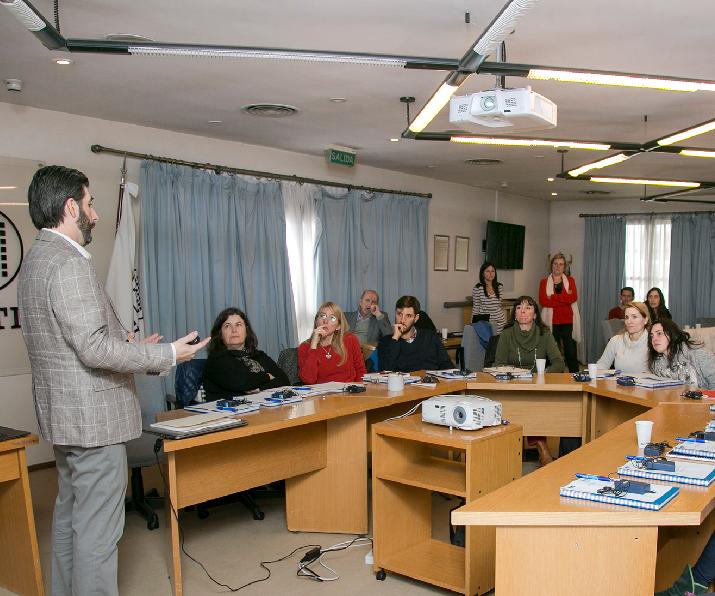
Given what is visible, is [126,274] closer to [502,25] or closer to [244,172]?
[244,172]

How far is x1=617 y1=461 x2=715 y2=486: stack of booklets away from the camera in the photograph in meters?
2.12

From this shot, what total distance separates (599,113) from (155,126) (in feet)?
10.8

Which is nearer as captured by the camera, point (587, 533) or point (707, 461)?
point (587, 533)

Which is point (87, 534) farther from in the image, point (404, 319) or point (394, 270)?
point (394, 270)

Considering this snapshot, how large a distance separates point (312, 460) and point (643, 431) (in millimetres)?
1713

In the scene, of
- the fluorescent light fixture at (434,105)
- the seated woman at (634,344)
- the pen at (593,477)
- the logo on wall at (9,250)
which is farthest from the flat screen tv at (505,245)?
the pen at (593,477)

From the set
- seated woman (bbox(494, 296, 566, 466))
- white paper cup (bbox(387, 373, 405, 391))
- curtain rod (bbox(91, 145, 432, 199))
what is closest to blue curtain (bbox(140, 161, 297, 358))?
curtain rod (bbox(91, 145, 432, 199))

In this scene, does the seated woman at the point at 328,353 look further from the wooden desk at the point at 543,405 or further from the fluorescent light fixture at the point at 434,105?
the fluorescent light fixture at the point at 434,105

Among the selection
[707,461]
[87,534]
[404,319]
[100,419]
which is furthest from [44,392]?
[404,319]

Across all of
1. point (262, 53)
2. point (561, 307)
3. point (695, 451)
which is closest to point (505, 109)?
point (262, 53)

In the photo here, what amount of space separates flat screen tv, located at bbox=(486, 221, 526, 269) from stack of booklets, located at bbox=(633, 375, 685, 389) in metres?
5.01

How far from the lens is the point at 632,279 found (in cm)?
1012

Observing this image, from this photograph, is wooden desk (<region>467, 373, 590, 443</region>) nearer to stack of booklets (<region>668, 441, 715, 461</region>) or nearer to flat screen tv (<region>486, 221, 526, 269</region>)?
stack of booklets (<region>668, 441, 715, 461</region>)

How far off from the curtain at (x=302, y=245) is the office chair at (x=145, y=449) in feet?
8.93
